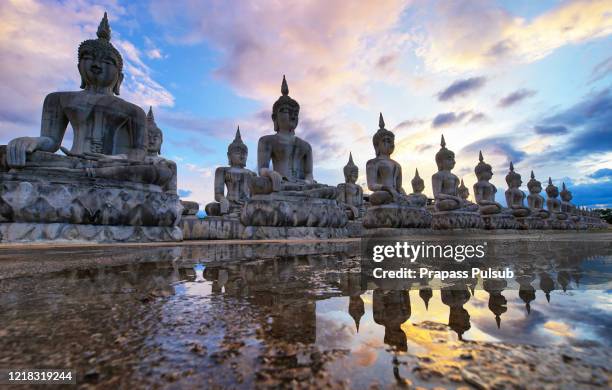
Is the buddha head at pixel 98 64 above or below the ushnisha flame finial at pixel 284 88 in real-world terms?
below

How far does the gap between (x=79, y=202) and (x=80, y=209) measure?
84 mm

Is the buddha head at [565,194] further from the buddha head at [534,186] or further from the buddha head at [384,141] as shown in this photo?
the buddha head at [384,141]

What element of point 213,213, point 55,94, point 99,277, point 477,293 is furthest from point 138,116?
point 213,213

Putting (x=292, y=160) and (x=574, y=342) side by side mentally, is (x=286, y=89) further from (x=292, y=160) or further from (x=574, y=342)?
(x=574, y=342)

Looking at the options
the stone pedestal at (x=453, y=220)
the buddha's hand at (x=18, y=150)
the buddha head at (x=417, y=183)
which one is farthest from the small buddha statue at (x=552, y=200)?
the buddha's hand at (x=18, y=150)

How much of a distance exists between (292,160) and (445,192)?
6.00 metres

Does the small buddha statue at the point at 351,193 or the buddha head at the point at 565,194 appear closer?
the small buddha statue at the point at 351,193

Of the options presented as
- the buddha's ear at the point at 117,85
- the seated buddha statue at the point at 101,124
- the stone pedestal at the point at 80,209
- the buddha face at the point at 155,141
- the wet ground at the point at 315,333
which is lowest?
the wet ground at the point at 315,333

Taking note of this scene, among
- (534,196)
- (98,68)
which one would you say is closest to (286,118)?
(98,68)

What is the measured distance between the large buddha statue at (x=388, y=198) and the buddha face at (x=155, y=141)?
7465 mm

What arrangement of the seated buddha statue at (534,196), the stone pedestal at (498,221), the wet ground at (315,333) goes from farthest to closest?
1. the seated buddha statue at (534,196)
2. the stone pedestal at (498,221)
3. the wet ground at (315,333)

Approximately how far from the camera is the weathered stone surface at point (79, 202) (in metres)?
3.42

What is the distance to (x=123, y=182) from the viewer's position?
4.05m

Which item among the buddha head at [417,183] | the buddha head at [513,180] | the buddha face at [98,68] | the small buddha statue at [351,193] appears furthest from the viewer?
the buddha head at [417,183]
